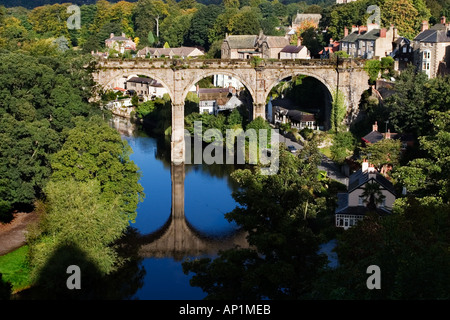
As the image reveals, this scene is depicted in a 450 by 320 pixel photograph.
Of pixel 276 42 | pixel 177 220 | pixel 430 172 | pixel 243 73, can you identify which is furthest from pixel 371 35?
pixel 430 172

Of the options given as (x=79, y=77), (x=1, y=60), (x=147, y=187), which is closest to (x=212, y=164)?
(x=147, y=187)

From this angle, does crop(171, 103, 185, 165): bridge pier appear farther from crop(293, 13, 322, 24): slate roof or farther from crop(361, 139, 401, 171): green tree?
crop(293, 13, 322, 24): slate roof

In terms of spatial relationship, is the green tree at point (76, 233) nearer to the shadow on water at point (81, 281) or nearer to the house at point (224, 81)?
the shadow on water at point (81, 281)

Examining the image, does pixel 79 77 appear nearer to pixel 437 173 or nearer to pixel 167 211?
pixel 167 211

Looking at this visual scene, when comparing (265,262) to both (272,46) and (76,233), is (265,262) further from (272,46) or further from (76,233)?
(272,46)

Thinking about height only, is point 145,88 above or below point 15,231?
above
